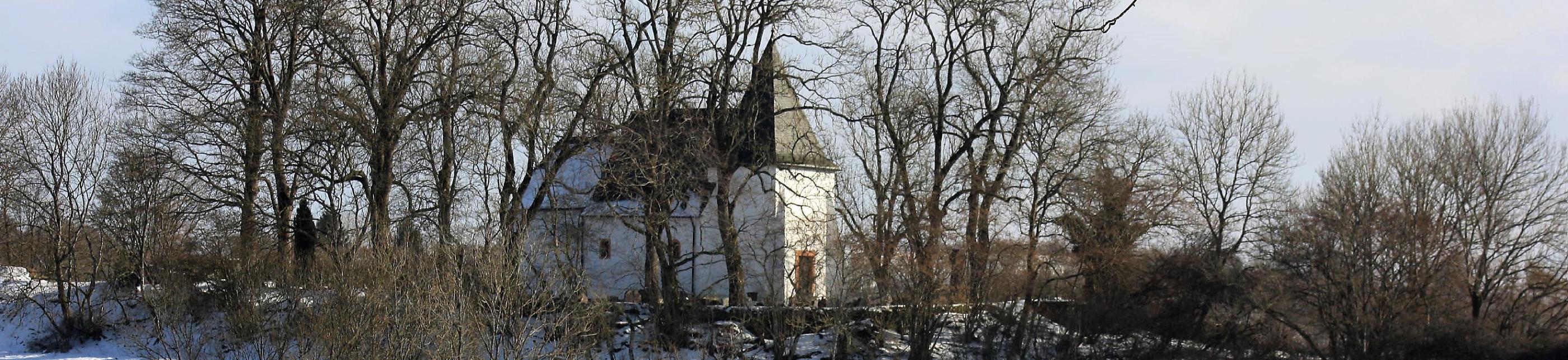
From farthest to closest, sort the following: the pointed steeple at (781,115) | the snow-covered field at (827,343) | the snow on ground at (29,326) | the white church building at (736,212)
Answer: the pointed steeple at (781,115) < the snow on ground at (29,326) < the white church building at (736,212) < the snow-covered field at (827,343)

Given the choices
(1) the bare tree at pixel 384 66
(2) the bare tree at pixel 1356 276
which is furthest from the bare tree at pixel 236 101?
(2) the bare tree at pixel 1356 276

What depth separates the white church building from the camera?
95.9 feet

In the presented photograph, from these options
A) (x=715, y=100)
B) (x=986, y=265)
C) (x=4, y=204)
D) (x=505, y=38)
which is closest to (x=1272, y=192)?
(x=986, y=265)

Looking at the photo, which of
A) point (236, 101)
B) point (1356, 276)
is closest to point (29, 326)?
point (236, 101)

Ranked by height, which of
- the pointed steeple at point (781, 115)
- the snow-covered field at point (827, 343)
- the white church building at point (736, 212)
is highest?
the pointed steeple at point (781, 115)

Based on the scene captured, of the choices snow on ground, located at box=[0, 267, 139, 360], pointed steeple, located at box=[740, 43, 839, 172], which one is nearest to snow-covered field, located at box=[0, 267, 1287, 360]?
snow on ground, located at box=[0, 267, 139, 360]

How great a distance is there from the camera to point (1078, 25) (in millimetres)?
30766

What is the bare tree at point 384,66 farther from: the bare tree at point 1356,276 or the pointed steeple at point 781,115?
the bare tree at point 1356,276

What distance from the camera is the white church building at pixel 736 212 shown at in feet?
95.9

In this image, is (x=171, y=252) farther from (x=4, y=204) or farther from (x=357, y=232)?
(x=4, y=204)

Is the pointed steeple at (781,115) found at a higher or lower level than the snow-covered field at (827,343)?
higher

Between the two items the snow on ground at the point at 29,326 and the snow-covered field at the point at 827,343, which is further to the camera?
the snow on ground at the point at 29,326

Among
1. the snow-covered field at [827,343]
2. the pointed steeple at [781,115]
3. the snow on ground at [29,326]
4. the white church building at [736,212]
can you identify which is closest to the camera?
the snow-covered field at [827,343]

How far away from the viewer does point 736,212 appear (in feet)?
111
